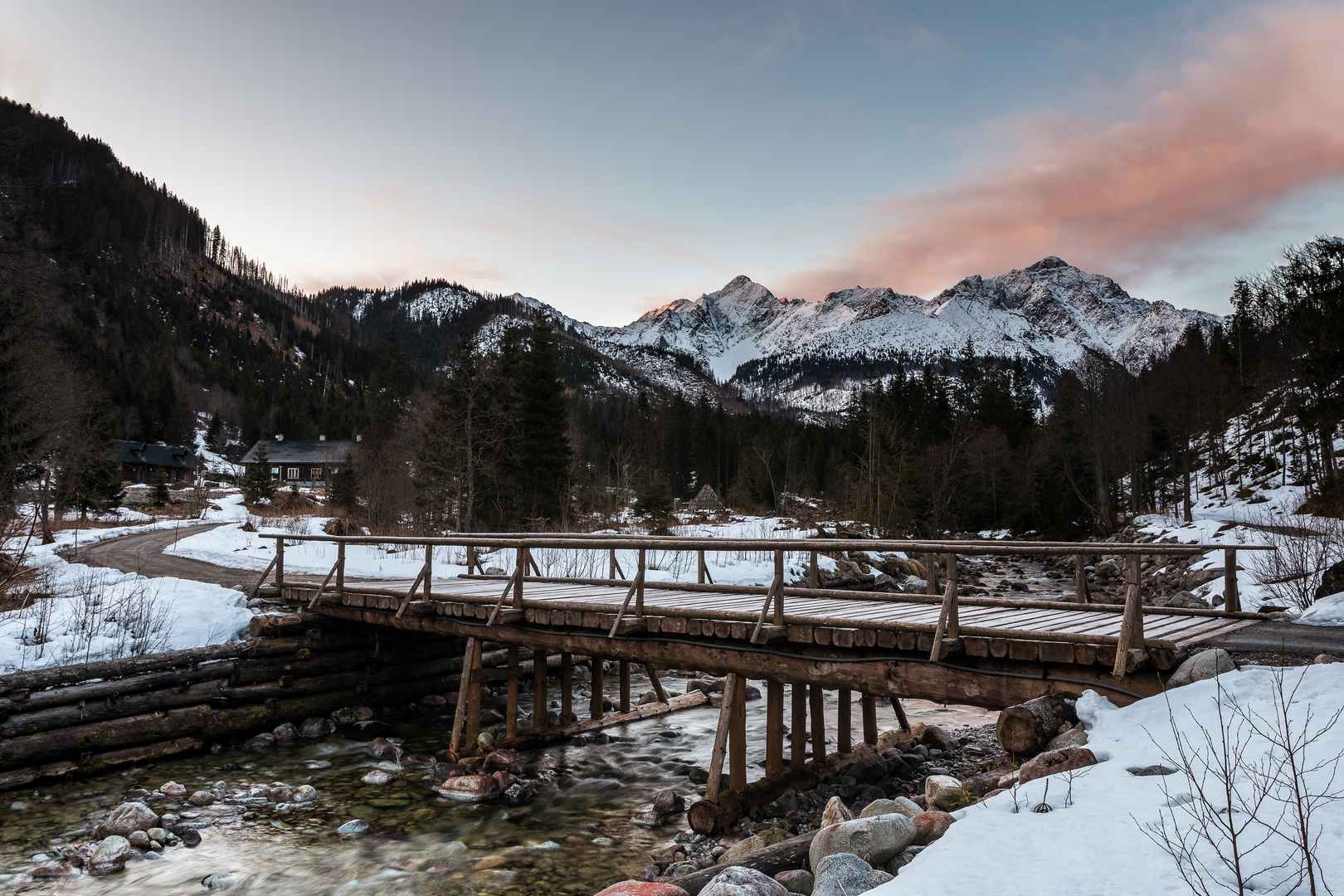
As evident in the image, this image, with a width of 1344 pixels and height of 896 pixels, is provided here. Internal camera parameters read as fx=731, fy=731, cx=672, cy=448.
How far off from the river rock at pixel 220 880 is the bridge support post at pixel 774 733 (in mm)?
5832

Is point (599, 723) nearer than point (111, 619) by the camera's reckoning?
Yes

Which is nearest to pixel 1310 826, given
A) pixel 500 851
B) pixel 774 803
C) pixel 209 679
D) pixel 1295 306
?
pixel 774 803

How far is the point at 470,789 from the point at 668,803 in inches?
107

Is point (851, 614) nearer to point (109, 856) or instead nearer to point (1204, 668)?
point (1204, 668)

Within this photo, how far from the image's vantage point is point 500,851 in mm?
8164

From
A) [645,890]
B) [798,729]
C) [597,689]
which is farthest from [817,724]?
[645,890]

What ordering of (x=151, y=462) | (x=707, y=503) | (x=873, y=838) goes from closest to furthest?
(x=873, y=838)
(x=707, y=503)
(x=151, y=462)

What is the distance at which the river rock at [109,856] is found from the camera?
7477 millimetres

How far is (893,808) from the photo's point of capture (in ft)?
18.3

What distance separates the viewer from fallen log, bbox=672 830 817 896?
550 cm

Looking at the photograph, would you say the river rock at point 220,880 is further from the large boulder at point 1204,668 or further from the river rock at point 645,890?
the large boulder at point 1204,668

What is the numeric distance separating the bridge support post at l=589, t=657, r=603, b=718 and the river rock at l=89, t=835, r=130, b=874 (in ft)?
22.2

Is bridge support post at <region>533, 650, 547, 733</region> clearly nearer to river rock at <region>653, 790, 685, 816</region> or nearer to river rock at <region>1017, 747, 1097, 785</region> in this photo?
river rock at <region>653, 790, 685, 816</region>

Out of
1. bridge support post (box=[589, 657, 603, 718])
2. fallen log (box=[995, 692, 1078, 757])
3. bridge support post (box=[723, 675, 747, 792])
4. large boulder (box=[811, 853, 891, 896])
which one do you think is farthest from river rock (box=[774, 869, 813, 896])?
bridge support post (box=[589, 657, 603, 718])
